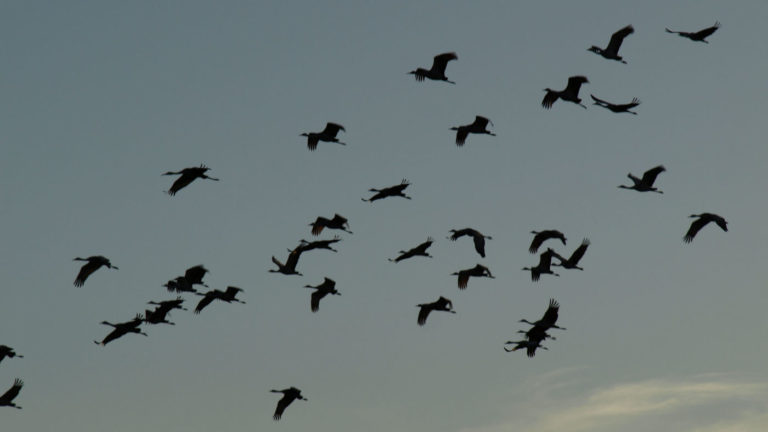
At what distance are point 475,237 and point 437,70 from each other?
6.38m

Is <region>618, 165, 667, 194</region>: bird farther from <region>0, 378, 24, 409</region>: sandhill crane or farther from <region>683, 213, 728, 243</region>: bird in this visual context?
<region>0, 378, 24, 409</region>: sandhill crane

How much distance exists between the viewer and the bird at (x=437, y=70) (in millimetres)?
56281

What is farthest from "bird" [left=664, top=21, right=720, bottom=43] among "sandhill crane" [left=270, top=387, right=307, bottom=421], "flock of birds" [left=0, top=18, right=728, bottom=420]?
"sandhill crane" [left=270, top=387, right=307, bottom=421]

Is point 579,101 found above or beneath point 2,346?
above

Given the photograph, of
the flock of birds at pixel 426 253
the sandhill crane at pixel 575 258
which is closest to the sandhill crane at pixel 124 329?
the flock of birds at pixel 426 253

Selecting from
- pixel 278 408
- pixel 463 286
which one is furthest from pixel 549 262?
pixel 278 408

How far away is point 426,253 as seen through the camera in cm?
5925

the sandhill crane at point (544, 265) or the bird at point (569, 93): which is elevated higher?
the bird at point (569, 93)

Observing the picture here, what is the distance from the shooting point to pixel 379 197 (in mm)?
58312

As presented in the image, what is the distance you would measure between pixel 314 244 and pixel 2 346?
12315 mm

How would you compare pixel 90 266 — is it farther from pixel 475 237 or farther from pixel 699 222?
pixel 699 222

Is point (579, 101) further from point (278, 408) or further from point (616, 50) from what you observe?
point (278, 408)

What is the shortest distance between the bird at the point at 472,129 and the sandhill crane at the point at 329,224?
5399 millimetres

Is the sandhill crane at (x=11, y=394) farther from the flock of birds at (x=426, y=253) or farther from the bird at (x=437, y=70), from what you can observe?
the bird at (x=437, y=70)
